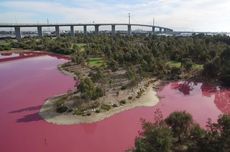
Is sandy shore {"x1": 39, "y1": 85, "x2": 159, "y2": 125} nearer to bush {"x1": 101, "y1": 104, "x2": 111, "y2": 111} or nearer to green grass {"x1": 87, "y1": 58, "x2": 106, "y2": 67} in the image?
bush {"x1": 101, "y1": 104, "x2": 111, "y2": 111}

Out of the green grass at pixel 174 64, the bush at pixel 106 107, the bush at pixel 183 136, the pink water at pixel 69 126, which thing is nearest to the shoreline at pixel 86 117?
the bush at pixel 106 107

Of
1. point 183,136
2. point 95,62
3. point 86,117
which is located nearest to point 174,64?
point 95,62

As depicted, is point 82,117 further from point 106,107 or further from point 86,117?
point 106,107

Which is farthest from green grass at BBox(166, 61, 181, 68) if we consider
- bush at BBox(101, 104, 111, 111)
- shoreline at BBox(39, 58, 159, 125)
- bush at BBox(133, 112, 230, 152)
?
bush at BBox(133, 112, 230, 152)

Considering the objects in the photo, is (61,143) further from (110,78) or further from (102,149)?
(110,78)

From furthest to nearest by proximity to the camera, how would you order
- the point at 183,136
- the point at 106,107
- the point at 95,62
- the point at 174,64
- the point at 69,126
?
the point at 95,62, the point at 174,64, the point at 106,107, the point at 69,126, the point at 183,136

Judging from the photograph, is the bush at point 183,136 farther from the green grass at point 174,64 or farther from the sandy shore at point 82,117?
the green grass at point 174,64
